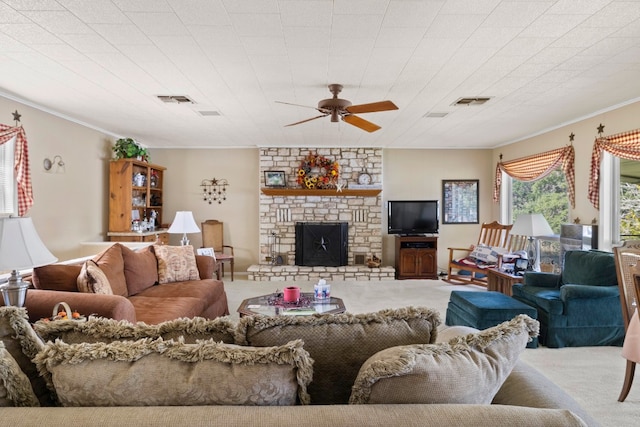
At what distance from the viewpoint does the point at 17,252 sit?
6.63 ft

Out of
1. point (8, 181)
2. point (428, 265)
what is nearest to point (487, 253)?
point (428, 265)

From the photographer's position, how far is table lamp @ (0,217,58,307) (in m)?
1.99

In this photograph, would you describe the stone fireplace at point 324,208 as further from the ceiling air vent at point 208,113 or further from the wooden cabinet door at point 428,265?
the ceiling air vent at point 208,113

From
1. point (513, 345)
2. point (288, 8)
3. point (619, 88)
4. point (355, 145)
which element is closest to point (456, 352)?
point (513, 345)

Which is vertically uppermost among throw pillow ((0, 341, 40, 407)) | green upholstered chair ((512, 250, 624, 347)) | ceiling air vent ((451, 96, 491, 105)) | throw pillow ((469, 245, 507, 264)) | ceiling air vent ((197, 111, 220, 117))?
ceiling air vent ((451, 96, 491, 105))

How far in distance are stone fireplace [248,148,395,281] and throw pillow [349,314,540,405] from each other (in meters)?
5.99

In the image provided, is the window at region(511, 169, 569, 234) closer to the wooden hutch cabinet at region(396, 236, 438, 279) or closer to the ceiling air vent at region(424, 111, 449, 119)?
the wooden hutch cabinet at region(396, 236, 438, 279)

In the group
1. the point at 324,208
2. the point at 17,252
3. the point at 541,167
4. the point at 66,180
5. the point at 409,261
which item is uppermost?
the point at 541,167

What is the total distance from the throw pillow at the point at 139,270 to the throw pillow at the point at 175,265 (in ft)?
0.26

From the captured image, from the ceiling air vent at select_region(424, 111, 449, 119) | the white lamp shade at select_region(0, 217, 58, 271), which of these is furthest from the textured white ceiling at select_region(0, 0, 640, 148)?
the white lamp shade at select_region(0, 217, 58, 271)

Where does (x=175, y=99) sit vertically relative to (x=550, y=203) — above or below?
above

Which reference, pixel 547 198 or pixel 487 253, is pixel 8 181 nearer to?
pixel 487 253

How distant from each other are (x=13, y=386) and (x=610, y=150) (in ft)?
17.8

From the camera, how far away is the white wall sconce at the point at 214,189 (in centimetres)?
726
